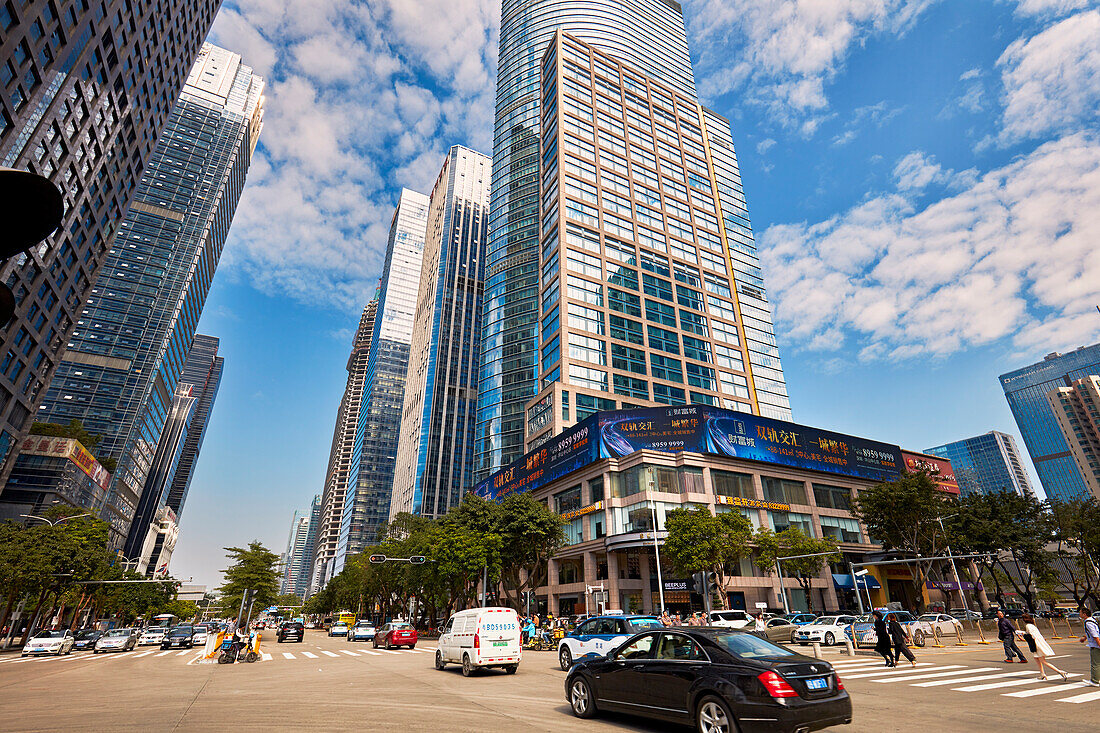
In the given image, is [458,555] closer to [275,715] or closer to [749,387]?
[275,715]

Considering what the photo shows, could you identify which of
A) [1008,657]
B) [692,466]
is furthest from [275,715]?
[692,466]

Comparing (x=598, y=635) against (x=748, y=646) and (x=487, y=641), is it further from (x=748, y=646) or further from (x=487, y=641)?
(x=748, y=646)

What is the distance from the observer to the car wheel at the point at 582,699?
9.44m

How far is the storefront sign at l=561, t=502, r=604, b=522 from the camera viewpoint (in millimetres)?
50156

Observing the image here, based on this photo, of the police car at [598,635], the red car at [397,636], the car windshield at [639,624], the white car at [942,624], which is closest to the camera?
the police car at [598,635]

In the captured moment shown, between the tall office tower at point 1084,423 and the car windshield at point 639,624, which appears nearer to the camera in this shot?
the car windshield at point 639,624

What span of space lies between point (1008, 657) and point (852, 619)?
11.6 meters

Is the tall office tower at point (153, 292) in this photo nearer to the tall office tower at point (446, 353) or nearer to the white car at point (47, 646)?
the tall office tower at point (446, 353)

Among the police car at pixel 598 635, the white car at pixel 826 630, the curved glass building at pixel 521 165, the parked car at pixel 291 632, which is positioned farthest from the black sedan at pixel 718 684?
the curved glass building at pixel 521 165

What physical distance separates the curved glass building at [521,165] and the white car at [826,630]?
50.5 metres

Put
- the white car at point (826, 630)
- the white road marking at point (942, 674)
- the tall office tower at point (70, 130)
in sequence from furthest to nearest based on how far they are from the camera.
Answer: the tall office tower at point (70, 130), the white car at point (826, 630), the white road marking at point (942, 674)

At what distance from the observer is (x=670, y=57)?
4712 inches

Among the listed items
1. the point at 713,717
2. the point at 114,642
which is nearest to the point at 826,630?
the point at 713,717

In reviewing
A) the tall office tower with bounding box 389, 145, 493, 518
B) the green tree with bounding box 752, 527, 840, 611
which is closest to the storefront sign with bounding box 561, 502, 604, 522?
the green tree with bounding box 752, 527, 840, 611
